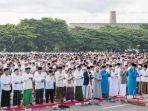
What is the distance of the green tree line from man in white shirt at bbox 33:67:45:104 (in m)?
44.7

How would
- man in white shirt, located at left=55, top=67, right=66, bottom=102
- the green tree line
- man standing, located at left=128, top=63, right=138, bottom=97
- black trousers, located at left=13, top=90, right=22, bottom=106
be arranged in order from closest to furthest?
1. black trousers, located at left=13, top=90, right=22, bottom=106
2. man in white shirt, located at left=55, top=67, right=66, bottom=102
3. man standing, located at left=128, top=63, right=138, bottom=97
4. the green tree line

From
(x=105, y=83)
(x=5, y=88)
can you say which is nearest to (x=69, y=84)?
(x=105, y=83)

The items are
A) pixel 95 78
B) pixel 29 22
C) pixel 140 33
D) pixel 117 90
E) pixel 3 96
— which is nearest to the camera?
pixel 3 96

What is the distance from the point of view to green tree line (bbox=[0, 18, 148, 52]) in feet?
208

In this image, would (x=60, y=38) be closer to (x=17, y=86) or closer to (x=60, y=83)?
(x=60, y=83)

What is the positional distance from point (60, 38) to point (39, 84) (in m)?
52.0

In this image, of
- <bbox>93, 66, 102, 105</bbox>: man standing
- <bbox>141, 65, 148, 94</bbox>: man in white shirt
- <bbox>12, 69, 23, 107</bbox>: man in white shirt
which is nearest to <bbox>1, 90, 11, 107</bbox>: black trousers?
<bbox>12, 69, 23, 107</bbox>: man in white shirt

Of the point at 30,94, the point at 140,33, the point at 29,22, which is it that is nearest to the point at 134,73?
the point at 30,94

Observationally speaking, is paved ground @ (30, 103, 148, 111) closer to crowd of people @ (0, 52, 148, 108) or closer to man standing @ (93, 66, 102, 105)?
crowd of people @ (0, 52, 148, 108)

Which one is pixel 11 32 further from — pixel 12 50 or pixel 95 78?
pixel 95 78

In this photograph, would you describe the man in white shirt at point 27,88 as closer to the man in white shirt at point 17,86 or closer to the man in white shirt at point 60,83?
the man in white shirt at point 17,86

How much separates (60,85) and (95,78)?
1.89 meters

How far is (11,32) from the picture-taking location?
63344 millimetres

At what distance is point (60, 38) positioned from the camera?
229 ft
